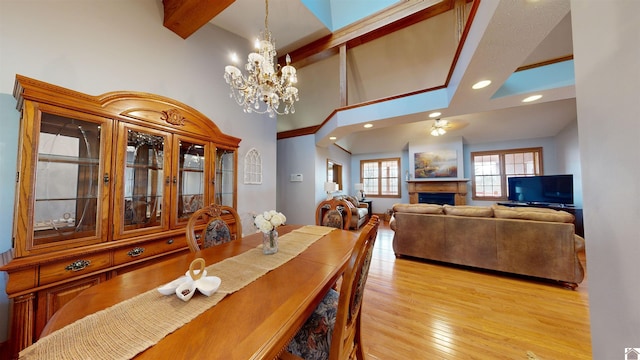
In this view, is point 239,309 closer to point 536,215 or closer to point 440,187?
point 536,215

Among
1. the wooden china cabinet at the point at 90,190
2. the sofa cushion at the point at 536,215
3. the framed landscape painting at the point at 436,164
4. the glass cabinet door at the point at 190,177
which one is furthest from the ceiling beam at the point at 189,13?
the framed landscape painting at the point at 436,164

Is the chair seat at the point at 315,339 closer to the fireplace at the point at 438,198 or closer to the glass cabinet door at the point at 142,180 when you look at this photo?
the glass cabinet door at the point at 142,180

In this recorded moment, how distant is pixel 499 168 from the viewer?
5.52 meters

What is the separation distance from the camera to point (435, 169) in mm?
5762

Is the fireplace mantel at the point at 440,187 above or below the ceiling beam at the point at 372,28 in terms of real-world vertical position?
below

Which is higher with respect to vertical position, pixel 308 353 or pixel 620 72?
pixel 620 72

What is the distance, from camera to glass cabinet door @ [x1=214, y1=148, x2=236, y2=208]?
243 cm

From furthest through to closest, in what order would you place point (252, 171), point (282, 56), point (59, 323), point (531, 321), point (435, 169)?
1. point (435, 169)
2. point (282, 56)
3. point (252, 171)
4. point (531, 321)
5. point (59, 323)

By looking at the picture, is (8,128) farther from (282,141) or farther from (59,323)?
(282,141)

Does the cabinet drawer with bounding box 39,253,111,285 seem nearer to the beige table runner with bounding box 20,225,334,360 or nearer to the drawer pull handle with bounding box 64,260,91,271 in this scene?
the drawer pull handle with bounding box 64,260,91,271

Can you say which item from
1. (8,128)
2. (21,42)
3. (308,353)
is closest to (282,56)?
(21,42)

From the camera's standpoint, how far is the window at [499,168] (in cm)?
520

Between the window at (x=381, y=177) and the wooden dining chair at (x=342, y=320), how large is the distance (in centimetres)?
609

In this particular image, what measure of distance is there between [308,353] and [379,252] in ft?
8.87
